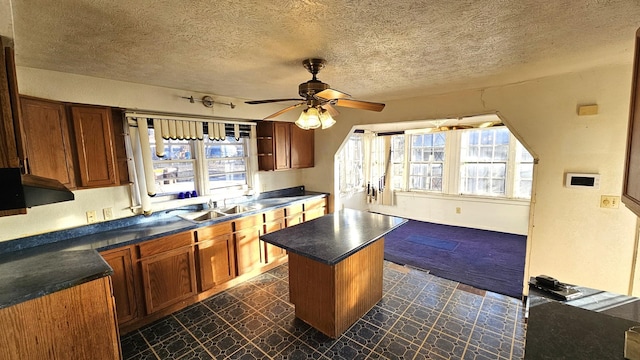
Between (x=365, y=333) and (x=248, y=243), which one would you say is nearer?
(x=365, y=333)

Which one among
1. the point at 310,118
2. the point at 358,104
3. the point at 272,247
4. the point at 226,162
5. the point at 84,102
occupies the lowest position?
the point at 272,247

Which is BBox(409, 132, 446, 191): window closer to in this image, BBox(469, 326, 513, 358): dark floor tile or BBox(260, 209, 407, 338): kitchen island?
BBox(260, 209, 407, 338): kitchen island

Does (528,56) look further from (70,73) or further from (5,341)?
(5,341)

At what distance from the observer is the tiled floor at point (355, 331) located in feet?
6.92

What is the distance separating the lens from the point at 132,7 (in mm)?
1222

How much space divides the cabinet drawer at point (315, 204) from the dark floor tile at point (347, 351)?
6.74 ft

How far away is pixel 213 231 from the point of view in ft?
9.45

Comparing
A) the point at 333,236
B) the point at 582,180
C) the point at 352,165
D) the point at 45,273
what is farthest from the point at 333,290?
the point at 352,165

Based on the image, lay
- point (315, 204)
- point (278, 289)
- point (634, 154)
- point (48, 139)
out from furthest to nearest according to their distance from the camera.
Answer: point (315, 204) → point (278, 289) → point (48, 139) → point (634, 154)

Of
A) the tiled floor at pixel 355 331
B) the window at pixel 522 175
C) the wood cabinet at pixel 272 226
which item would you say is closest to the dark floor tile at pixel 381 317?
the tiled floor at pixel 355 331

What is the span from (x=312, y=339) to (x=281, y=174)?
102 inches

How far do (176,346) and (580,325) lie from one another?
2.68m

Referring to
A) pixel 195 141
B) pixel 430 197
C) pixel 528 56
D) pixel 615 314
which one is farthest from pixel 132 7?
pixel 430 197

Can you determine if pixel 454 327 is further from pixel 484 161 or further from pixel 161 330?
pixel 484 161
